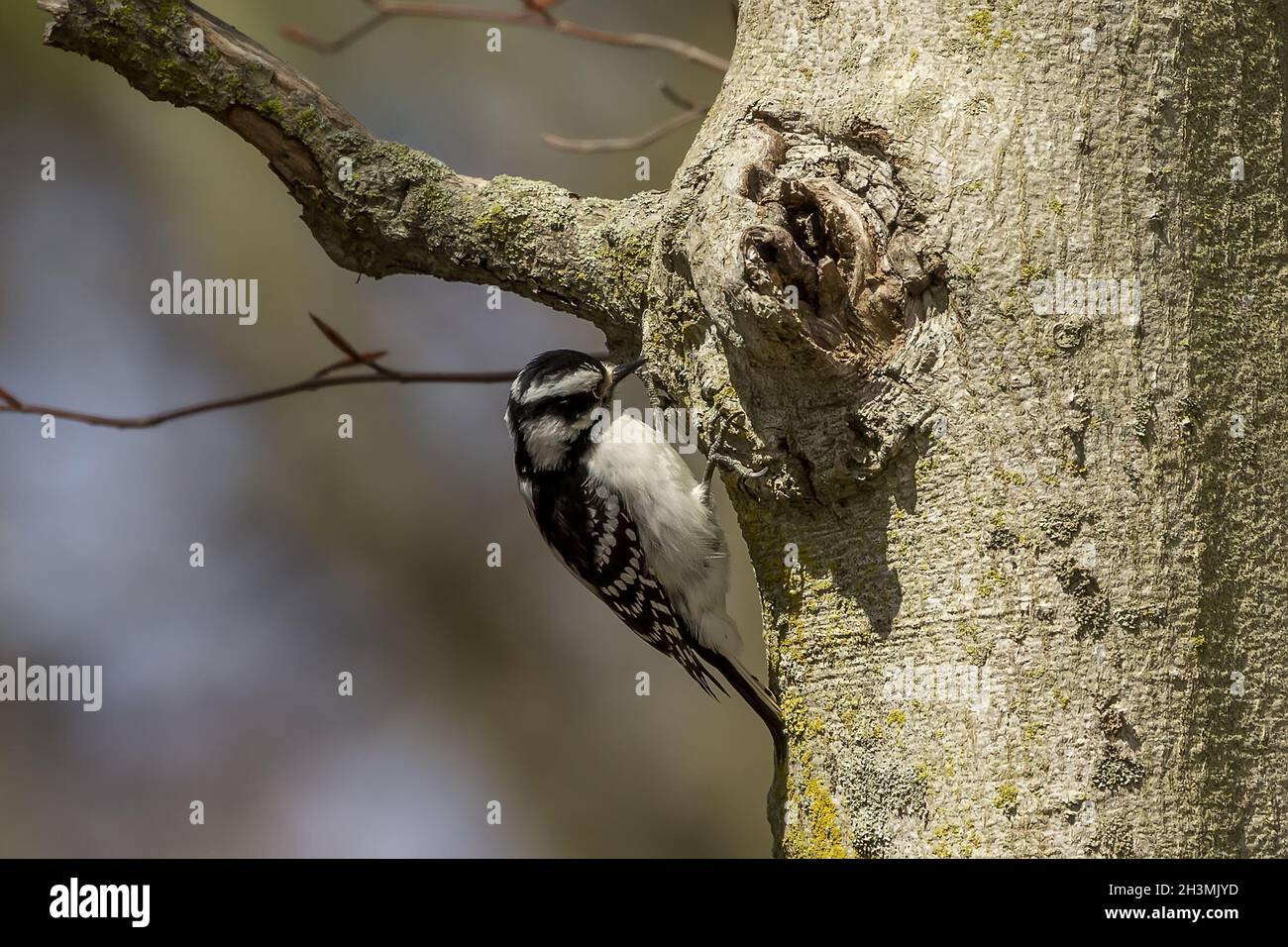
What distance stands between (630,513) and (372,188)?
1.62 m

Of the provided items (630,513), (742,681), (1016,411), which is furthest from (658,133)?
(1016,411)

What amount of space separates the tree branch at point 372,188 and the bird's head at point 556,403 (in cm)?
85

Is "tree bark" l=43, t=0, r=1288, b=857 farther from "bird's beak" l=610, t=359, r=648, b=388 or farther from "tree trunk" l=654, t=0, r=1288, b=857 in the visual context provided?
"bird's beak" l=610, t=359, r=648, b=388

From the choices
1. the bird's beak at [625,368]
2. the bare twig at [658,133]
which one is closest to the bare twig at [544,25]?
the bare twig at [658,133]

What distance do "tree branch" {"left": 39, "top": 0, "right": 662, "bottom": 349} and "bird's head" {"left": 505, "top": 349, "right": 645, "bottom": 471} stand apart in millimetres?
846

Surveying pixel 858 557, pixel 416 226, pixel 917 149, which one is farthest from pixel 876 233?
pixel 416 226

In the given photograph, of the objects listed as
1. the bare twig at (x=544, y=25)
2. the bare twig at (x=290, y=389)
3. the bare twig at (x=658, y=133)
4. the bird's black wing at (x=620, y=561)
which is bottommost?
the bird's black wing at (x=620, y=561)

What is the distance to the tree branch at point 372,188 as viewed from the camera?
293 centimetres

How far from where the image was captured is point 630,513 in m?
4.20

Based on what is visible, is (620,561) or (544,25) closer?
(544,25)

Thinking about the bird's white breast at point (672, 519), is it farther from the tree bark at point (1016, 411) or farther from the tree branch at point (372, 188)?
the tree bark at point (1016, 411)

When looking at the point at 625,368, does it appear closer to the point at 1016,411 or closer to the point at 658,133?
the point at 658,133

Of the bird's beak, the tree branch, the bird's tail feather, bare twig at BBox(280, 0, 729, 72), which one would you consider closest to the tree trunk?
the tree branch
